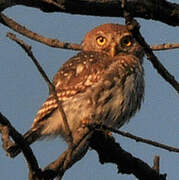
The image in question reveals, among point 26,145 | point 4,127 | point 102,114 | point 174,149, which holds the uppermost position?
point 4,127

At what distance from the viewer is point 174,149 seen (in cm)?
311

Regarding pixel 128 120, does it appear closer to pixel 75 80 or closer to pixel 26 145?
pixel 75 80

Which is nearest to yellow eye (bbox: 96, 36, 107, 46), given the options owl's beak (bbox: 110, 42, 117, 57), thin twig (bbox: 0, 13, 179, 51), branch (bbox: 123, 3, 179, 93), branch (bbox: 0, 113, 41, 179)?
owl's beak (bbox: 110, 42, 117, 57)

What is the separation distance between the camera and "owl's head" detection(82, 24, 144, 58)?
6.79 m

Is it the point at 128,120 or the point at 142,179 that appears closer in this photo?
the point at 142,179

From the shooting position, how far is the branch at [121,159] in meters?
4.51

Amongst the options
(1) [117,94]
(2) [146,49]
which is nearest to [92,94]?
(1) [117,94]

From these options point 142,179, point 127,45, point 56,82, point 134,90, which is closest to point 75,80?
point 56,82

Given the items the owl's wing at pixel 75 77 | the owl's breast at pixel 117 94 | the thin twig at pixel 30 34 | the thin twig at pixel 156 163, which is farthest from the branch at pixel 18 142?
the owl's wing at pixel 75 77

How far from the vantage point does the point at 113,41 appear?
6.83 m

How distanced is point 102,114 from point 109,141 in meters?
0.80

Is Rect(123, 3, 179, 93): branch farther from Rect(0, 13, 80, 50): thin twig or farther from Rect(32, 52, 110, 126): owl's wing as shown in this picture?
Rect(32, 52, 110, 126): owl's wing

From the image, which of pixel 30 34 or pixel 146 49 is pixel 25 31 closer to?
pixel 30 34

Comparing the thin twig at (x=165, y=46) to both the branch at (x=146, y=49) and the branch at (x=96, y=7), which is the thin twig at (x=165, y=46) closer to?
the branch at (x=96, y=7)
